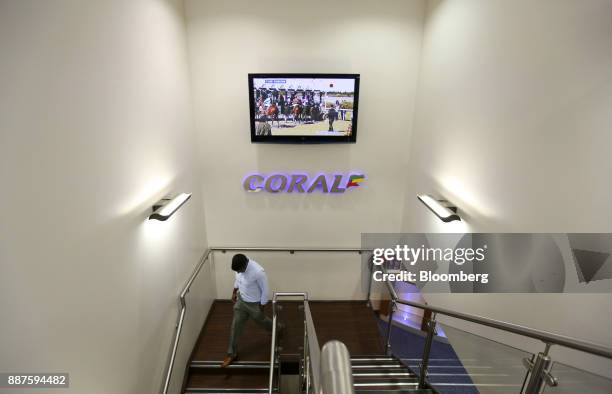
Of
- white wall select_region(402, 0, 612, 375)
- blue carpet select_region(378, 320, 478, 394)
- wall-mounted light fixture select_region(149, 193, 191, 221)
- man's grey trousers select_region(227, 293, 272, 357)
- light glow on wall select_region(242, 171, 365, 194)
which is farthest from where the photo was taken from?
light glow on wall select_region(242, 171, 365, 194)

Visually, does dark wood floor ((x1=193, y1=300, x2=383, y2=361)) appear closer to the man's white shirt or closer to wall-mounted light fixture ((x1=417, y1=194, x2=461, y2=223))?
the man's white shirt

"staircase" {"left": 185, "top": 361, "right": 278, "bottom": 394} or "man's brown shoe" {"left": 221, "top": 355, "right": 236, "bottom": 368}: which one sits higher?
"man's brown shoe" {"left": 221, "top": 355, "right": 236, "bottom": 368}

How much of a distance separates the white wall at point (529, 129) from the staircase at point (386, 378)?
0.92 meters

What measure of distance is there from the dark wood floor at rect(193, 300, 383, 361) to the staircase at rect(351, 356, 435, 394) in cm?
105

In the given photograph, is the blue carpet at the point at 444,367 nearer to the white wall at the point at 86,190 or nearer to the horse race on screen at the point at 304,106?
the white wall at the point at 86,190

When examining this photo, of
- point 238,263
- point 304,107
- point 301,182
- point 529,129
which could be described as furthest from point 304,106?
point 529,129

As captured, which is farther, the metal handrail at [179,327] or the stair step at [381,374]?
the metal handrail at [179,327]

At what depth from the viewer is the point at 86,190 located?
2.26 metres

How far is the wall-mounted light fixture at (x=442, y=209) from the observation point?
3229 millimetres

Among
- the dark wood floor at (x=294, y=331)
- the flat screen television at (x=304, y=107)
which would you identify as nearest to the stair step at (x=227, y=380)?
the dark wood floor at (x=294, y=331)

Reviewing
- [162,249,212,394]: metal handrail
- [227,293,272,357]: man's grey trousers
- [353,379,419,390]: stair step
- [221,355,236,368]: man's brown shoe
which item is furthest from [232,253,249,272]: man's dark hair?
[353,379,419,390]: stair step

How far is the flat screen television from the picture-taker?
458cm

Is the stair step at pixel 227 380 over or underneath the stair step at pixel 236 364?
underneath

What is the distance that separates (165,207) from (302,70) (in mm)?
2842
